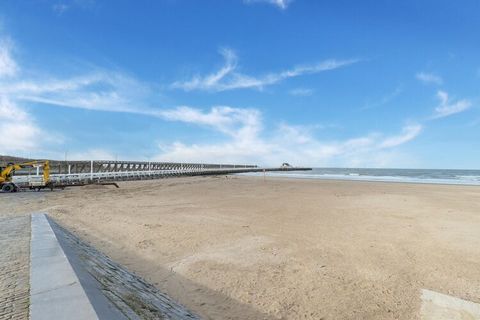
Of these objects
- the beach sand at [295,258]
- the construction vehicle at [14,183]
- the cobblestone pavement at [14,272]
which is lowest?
the beach sand at [295,258]

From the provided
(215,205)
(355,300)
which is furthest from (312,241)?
(215,205)

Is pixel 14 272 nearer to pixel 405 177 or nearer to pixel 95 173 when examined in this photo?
pixel 95 173

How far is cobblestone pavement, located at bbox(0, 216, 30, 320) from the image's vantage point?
281 centimetres

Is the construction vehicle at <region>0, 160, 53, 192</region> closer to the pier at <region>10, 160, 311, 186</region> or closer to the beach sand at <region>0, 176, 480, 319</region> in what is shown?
the pier at <region>10, 160, 311, 186</region>

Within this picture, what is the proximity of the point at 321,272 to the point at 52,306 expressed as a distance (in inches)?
176

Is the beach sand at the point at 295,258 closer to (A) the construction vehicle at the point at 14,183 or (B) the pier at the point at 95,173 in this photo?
(A) the construction vehicle at the point at 14,183

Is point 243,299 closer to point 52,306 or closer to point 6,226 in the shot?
point 52,306

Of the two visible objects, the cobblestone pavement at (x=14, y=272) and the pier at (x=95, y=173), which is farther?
the pier at (x=95, y=173)

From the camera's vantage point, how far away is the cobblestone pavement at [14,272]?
281 cm

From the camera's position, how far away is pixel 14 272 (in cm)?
386

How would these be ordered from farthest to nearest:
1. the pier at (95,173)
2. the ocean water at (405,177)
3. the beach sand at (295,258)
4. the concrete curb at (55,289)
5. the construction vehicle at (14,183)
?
1. the ocean water at (405,177)
2. the pier at (95,173)
3. the construction vehicle at (14,183)
4. the beach sand at (295,258)
5. the concrete curb at (55,289)

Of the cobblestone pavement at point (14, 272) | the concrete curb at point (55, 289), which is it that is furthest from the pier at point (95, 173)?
the concrete curb at point (55, 289)

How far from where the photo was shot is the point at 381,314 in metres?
4.30

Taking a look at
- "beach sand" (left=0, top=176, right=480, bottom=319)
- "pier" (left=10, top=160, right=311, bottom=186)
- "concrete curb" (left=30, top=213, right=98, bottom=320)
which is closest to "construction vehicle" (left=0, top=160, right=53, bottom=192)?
"pier" (left=10, top=160, right=311, bottom=186)
